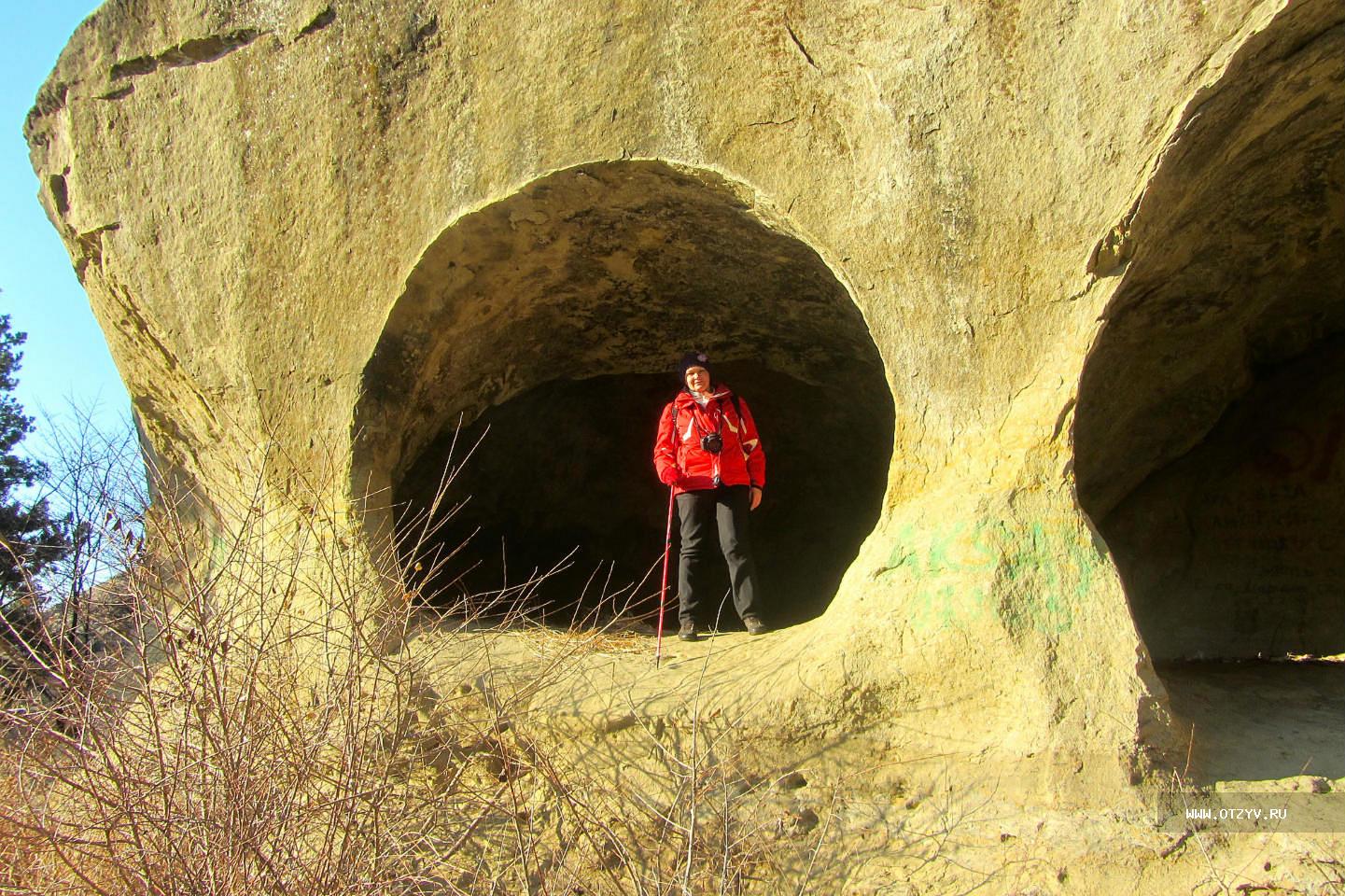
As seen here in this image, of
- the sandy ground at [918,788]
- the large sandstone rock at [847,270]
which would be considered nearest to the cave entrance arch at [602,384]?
the large sandstone rock at [847,270]

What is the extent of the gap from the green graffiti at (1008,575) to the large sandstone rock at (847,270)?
1 cm

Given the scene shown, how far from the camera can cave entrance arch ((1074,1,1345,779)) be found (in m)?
3.53

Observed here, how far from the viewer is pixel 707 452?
4.07m

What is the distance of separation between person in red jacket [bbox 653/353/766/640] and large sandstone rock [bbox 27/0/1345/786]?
1.23 feet

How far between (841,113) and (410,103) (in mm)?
1519

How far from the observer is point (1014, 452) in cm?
331

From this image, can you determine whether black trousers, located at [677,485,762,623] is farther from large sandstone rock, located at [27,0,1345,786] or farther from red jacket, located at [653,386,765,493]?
large sandstone rock, located at [27,0,1345,786]

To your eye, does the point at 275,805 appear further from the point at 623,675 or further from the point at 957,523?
the point at 957,523

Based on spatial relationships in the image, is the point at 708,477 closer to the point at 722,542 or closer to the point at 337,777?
the point at 722,542

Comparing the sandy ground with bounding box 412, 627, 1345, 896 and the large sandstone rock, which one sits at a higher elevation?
the large sandstone rock

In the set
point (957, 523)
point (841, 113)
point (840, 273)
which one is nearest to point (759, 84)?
point (841, 113)

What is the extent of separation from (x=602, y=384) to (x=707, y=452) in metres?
2.00

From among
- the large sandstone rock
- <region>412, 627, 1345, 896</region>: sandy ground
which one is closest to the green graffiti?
the large sandstone rock

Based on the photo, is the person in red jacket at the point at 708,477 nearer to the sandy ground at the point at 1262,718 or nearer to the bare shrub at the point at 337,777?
the bare shrub at the point at 337,777
